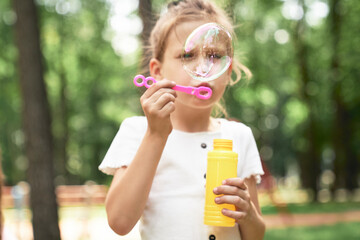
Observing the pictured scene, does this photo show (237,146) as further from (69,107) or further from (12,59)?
(69,107)

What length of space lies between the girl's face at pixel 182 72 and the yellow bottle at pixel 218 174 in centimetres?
26

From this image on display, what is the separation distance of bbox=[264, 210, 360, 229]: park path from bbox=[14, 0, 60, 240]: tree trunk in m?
6.03

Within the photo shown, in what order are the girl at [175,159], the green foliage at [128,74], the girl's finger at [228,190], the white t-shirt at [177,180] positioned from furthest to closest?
the green foliage at [128,74], the white t-shirt at [177,180], the girl at [175,159], the girl's finger at [228,190]

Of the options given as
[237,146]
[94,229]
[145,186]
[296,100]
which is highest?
[296,100]

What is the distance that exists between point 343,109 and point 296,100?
2897 millimetres

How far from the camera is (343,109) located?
62.2 feet

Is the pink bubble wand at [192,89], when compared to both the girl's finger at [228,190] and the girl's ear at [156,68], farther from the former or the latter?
the girl's finger at [228,190]

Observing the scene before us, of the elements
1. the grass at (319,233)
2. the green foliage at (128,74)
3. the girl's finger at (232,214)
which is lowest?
the girl's finger at (232,214)

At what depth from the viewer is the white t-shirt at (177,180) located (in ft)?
6.05

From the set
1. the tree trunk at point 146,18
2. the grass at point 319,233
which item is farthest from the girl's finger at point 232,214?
the grass at point 319,233

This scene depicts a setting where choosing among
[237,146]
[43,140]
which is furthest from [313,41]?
[237,146]

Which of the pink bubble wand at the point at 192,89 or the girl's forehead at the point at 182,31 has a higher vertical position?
the girl's forehead at the point at 182,31

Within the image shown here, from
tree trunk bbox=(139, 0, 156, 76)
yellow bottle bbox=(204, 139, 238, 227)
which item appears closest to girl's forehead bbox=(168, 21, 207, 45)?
yellow bottle bbox=(204, 139, 238, 227)

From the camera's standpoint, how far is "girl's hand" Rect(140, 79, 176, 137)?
5.45ft
